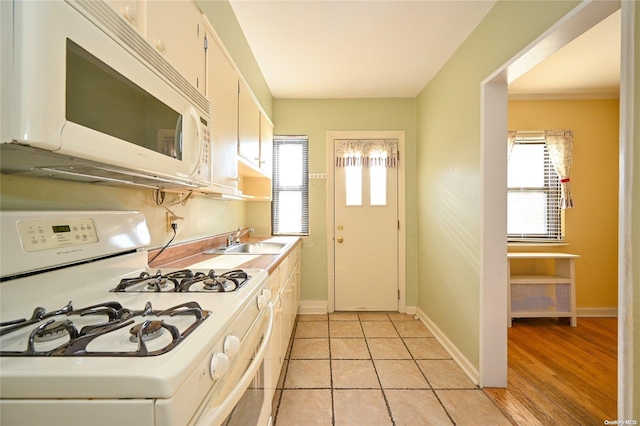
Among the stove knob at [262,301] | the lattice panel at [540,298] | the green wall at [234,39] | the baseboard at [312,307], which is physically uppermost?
the green wall at [234,39]

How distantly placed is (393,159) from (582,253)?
248cm

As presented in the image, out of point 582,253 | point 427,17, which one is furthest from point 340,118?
point 582,253

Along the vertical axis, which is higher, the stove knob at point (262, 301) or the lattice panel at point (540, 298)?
the stove knob at point (262, 301)

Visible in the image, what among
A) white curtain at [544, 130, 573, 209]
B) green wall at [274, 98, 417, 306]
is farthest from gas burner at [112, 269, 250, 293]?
white curtain at [544, 130, 573, 209]

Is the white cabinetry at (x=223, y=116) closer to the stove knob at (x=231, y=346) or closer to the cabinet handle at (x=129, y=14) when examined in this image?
the cabinet handle at (x=129, y=14)

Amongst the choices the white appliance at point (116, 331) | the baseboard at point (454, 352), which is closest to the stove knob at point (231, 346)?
the white appliance at point (116, 331)

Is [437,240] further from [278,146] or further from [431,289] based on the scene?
[278,146]

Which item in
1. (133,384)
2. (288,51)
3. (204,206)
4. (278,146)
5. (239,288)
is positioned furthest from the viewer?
(278,146)

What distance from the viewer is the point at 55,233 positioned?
80cm

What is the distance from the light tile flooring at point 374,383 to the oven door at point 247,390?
62 centimetres

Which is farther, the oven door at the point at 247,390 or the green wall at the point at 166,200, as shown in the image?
the green wall at the point at 166,200

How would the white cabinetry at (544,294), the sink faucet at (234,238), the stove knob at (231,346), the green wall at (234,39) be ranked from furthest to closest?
1. the white cabinetry at (544,294)
2. the sink faucet at (234,238)
3. the green wall at (234,39)
4. the stove knob at (231,346)

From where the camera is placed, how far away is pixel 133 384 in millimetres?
448

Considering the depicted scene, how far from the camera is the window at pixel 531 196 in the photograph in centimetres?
327
